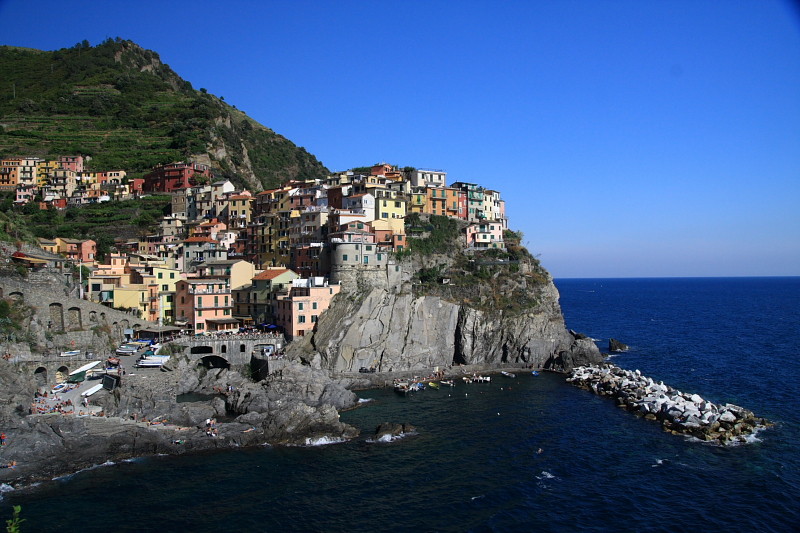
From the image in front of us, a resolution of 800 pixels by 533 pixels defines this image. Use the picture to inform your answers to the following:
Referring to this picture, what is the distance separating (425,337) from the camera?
206 ft

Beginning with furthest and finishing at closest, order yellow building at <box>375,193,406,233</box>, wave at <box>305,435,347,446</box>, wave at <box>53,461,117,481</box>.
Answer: yellow building at <box>375,193,406,233</box>, wave at <box>305,435,347,446</box>, wave at <box>53,461,117,481</box>

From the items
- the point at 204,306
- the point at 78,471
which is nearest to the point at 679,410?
the point at 78,471

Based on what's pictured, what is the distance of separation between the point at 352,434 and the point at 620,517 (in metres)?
19.5

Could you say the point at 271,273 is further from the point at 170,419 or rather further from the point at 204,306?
the point at 170,419

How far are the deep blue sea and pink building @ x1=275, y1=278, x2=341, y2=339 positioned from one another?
1311cm

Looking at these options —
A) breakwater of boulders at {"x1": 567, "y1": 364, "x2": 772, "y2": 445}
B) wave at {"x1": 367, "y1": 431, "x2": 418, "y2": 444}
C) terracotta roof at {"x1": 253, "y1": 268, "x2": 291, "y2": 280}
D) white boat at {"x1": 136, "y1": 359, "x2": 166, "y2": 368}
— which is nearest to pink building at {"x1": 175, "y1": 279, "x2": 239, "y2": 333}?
terracotta roof at {"x1": 253, "y1": 268, "x2": 291, "y2": 280}

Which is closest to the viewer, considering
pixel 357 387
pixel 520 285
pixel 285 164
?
pixel 357 387

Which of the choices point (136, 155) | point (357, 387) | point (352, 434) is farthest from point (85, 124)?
point (352, 434)

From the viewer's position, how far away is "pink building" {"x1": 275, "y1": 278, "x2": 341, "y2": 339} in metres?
59.8

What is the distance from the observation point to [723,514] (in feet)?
101

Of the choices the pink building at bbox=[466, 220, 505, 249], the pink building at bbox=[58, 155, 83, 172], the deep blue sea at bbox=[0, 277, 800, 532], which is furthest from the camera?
the pink building at bbox=[58, 155, 83, 172]

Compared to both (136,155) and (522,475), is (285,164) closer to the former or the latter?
(136,155)

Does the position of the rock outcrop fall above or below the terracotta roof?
below

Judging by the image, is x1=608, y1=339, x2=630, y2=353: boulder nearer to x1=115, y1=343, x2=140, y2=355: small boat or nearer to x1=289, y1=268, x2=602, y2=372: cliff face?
x1=289, y1=268, x2=602, y2=372: cliff face
